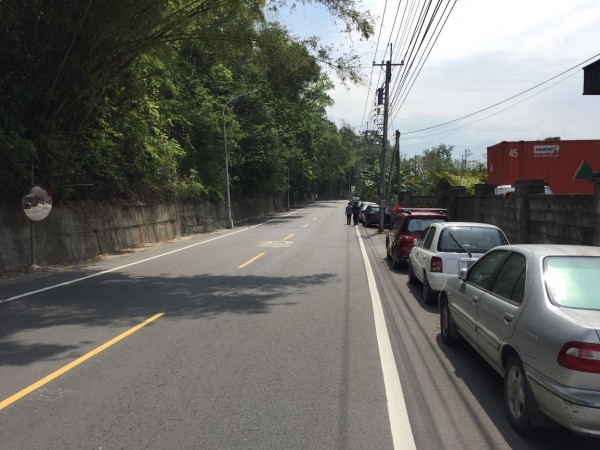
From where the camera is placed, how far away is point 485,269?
230 inches

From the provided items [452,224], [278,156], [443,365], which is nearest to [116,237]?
[452,224]

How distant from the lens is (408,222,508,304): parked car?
9062mm

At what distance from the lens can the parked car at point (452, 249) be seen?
9062mm

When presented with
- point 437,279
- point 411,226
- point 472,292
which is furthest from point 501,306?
point 411,226

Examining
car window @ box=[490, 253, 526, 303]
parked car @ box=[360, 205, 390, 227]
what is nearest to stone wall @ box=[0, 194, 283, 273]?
parked car @ box=[360, 205, 390, 227]

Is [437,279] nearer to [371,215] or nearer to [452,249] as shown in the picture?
[452,249]

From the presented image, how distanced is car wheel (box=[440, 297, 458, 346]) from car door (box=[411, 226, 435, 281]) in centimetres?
264

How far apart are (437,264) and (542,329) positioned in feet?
17.3

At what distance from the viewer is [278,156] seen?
144ft

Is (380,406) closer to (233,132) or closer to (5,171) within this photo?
(5,171)

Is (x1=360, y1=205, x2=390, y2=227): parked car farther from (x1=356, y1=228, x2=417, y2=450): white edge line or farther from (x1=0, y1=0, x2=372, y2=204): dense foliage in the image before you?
(x1=356, y1=228, x2=417, y2=450): white edge line

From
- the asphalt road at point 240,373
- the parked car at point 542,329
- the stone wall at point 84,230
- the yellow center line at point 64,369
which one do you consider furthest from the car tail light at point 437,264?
the stone wall at point 84,230

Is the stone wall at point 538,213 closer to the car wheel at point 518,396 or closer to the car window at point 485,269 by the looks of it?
the car window at point 485,269

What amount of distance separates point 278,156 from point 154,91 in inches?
901
